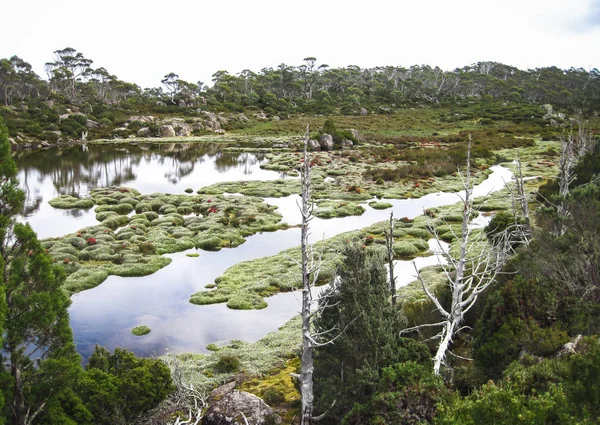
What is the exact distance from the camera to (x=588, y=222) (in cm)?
2114

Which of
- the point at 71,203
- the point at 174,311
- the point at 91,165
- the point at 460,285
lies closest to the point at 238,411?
the point at 460,285

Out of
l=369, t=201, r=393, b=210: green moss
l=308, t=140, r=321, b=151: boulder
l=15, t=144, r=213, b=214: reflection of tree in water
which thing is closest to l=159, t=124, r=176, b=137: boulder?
l=15, t=144, r=213, b=214: reflection of tree in water

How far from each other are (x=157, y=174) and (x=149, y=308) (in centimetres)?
5205

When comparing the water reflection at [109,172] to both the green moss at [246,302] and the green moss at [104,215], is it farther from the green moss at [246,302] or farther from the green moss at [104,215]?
the green moss at [246,302]

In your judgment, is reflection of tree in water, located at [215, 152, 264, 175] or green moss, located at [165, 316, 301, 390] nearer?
green moss, located at [165, 316, 301, 390]

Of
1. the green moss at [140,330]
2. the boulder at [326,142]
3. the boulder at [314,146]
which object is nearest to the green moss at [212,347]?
the green moss at [140,330]

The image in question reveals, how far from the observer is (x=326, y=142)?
95938mm

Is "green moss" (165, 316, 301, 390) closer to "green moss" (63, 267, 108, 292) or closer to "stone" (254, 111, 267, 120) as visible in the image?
"green moss" (63, 267, 108, 292)

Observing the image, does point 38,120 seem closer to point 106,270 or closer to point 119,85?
point 119,85

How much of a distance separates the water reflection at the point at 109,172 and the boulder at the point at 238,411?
1321 inches

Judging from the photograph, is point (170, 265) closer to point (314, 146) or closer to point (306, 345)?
point (306, 345)

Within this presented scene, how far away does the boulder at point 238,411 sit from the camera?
1588 cm

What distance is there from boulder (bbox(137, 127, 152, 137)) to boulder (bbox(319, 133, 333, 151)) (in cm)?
6507

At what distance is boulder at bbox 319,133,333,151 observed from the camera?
95188mm
